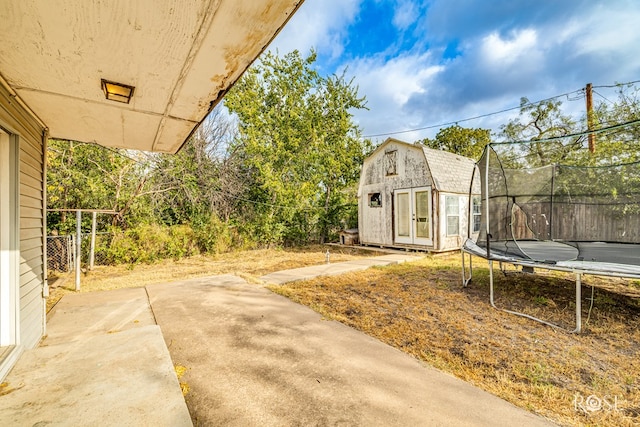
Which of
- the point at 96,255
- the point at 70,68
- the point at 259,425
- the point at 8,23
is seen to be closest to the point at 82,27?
the point at 8,23

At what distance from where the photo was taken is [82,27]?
1.33 metres

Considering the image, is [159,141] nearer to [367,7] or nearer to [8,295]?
[8,295]

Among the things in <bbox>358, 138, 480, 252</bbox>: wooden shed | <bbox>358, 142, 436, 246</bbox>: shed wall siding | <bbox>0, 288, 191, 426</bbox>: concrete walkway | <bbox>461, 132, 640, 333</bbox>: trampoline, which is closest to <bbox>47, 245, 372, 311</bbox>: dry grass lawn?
<bbox>358, 142, 436, 246</bbox>: shed wall siding

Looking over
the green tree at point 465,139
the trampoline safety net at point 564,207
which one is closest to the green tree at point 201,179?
the trampoline safety net at point 564,207

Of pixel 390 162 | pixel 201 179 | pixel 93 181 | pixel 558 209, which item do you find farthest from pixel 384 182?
pixel 93 181

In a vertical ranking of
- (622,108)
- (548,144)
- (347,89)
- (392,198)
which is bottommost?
(392,198)

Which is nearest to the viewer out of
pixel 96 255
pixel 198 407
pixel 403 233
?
pixel 198 407

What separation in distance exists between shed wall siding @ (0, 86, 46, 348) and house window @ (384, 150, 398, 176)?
310 inches

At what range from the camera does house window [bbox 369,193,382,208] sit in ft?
29.7

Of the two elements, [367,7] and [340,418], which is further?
[367,7]

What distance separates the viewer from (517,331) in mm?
2855

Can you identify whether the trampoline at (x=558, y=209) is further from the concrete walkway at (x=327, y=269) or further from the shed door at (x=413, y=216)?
the shed door at (x=413, y=216)

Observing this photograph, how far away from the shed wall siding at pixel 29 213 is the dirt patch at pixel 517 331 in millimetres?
2718

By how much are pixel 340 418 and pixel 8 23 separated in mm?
2614
